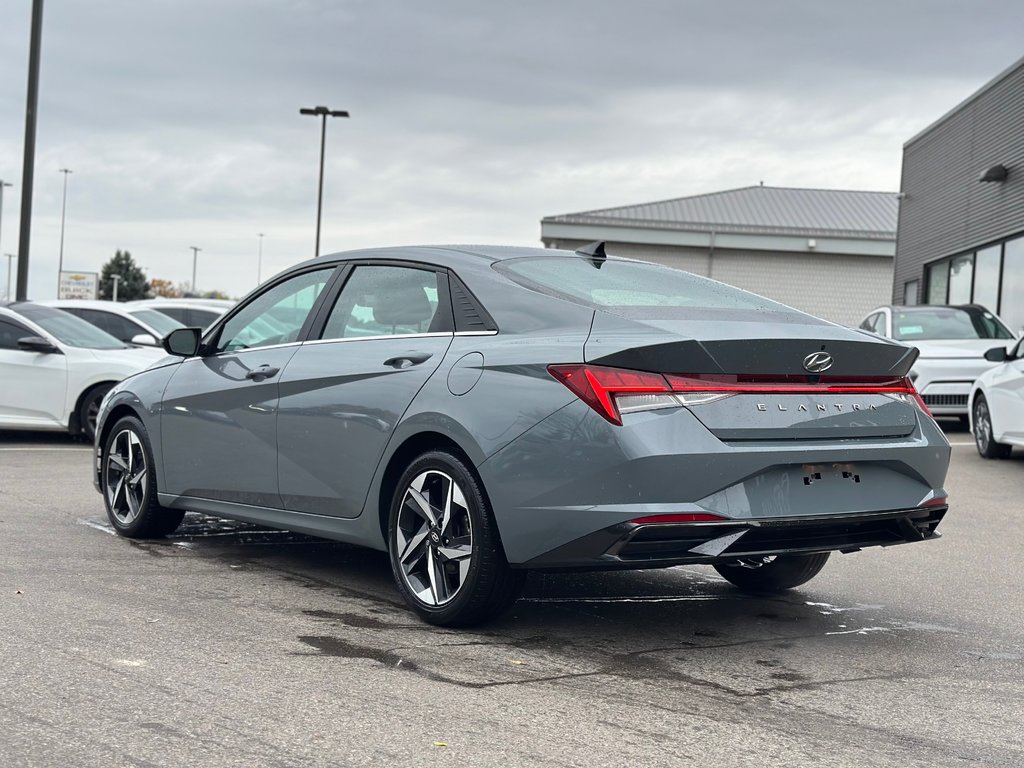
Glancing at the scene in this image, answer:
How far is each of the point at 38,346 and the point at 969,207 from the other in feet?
62.1

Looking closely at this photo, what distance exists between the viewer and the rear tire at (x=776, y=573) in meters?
5.96

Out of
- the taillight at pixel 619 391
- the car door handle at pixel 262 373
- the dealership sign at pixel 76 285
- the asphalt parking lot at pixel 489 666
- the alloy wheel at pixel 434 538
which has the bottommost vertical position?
the asphalt parking lot at pixel 489 666

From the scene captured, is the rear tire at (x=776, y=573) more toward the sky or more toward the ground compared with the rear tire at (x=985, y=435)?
more toward the ground

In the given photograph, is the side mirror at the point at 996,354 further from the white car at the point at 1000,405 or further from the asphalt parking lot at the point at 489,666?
the asphalt parking lot at the point at 489,666

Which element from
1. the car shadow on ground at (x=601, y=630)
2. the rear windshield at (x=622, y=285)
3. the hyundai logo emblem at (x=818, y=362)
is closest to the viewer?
the car shadow on ground at (x=601, y=630)

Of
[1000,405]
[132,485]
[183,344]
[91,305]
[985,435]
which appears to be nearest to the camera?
[183,344]

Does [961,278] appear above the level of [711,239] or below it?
below

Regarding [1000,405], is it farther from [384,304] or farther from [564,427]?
[564,427]

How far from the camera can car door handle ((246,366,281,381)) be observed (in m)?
6.08

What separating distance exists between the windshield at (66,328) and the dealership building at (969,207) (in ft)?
48.9

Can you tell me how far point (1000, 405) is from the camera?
12.9 metres

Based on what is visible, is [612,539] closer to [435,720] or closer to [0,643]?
[435,720]

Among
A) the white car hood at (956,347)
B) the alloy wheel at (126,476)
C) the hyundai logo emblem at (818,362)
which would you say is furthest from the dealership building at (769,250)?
the hyundai logo emblem at (818,362)

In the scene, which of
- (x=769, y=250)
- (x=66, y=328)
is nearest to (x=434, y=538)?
(x=66, y=328)
